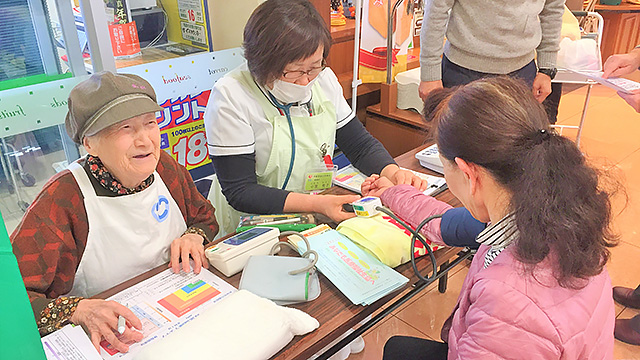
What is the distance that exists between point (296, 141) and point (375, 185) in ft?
1.04

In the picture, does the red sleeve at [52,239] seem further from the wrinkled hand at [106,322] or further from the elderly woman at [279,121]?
the elderly woman at [279,121]

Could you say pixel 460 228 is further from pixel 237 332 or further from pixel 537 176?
pixel 237 332

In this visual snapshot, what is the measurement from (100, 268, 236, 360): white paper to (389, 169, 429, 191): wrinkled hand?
738mm

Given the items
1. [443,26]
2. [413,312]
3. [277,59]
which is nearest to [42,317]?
[277,59]

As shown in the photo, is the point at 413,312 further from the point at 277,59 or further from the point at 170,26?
the point at 170,26

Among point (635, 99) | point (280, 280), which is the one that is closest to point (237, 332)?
point (280, 280)

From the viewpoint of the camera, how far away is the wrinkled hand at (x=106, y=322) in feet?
3.19

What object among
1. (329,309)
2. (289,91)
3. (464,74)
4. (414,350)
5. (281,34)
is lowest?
(414,350)

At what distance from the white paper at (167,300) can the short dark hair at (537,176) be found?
2.10 ft

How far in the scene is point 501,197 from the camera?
2.99 ft

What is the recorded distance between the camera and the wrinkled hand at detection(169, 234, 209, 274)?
1.23 m

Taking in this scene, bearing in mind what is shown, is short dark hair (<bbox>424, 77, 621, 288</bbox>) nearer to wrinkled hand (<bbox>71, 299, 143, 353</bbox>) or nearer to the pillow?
the pillow

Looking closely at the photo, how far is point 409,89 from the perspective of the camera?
3385 millimetres

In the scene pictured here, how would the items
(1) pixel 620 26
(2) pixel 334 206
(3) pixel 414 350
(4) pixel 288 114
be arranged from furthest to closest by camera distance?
1. (1) pixel 620 26
2. (4) pixel 288 114
3. (2) pixel 334 206
4. (3) pixel 414 350
